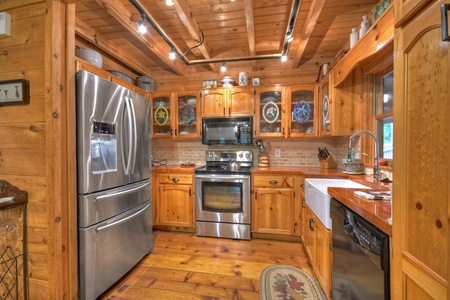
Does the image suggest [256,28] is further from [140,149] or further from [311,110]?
[140,149]

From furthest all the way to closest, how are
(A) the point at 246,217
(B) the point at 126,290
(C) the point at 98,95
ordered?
(A) the point at 246,217 → (B) the point at 126,290 → (C) the point at 98,95

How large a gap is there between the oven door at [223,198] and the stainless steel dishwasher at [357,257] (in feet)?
4.60

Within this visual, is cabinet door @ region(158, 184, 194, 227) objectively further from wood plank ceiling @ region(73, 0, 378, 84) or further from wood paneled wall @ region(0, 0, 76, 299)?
wood plank ceiling @ region(73, 0, 378, 84)

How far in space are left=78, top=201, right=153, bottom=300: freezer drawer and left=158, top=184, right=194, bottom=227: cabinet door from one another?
749mm

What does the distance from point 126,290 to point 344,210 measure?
1849mm

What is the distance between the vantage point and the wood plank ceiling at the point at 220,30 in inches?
77.3

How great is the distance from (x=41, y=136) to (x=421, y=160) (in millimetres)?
2053

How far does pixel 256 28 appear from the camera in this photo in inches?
94.7

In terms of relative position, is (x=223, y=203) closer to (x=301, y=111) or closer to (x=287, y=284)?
(x=287, y=284)

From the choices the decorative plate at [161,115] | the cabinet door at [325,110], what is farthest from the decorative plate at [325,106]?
the decorative plate at [161,115]

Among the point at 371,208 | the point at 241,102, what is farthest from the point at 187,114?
the point at 371,208

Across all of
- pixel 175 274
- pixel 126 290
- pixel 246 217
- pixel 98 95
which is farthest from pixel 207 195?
pixel 98 95

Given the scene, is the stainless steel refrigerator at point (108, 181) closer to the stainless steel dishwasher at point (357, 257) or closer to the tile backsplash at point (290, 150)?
the tile backsplash at point (290, 150)

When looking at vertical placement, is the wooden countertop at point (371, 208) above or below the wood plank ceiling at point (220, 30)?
below
